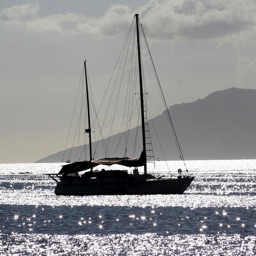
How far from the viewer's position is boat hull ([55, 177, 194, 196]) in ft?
349

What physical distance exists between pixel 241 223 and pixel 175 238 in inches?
570

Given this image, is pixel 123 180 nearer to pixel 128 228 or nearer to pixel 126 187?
pixel 126 187

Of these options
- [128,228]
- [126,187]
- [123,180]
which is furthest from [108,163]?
[128,228]

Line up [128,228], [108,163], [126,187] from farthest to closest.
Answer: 1. [108,163]
2. [126,187]
3. [128,228]

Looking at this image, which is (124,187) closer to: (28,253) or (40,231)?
(40,231)

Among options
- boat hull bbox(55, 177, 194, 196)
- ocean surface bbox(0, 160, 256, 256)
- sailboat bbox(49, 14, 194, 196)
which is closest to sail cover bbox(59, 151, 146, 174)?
sailboat bbox(49, 14, 194, 196)

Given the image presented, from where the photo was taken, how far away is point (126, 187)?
108m

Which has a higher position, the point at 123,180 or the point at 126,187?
the point at 123,180

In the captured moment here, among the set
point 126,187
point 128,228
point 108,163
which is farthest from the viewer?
point 108,163

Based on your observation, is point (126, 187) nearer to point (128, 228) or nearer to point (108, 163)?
point (108, 163)

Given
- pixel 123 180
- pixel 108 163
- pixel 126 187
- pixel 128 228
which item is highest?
pixel 108 163

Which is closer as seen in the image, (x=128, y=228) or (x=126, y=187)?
(x=128, y=228)

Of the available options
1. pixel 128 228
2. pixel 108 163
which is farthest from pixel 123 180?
pixel 128 228

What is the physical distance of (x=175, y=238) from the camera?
196 ft
